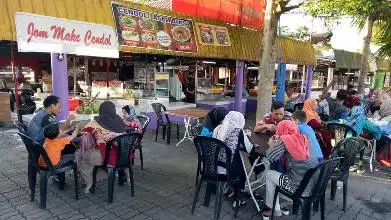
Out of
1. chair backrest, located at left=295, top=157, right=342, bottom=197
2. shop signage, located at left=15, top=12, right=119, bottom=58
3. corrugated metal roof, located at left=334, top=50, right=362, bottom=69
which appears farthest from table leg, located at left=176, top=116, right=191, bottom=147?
corrugated metal roof, located at left=334, top=50, right=362, bottom=69

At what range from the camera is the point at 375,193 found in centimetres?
507

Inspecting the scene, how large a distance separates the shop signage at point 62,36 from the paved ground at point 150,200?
2.31 m

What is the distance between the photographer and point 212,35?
9.65m

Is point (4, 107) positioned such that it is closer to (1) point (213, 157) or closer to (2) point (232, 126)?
(1) point (213, 157)

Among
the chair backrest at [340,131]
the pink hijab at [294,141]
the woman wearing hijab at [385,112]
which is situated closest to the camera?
the pink hijab at [294,141]

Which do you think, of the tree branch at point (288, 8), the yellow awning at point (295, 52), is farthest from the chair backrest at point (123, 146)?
the yellow awning at point (295, 52)

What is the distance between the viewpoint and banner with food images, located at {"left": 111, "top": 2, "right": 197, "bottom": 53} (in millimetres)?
7453

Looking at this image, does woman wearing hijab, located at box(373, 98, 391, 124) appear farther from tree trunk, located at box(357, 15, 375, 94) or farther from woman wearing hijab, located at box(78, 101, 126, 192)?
tree trunk, located at box(357, 15, 375, 94)

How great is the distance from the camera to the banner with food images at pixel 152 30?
745cm

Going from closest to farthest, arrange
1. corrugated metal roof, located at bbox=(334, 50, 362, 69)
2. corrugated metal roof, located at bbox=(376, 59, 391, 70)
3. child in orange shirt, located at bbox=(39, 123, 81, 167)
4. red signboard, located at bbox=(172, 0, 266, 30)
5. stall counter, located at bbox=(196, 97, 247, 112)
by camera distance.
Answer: child in orange shirt, located at bbox=(39, 123, 81, 167)
red signboard, located at bbox=(172, 0, 266, 30)
corrugated metal roof, located at bbox=(376, 59, 391, 70)
stall counter, located at bbox=(196, 97, 247, 112)
corrugated metal roof, located at bbox=(334, 50, 362, 69)

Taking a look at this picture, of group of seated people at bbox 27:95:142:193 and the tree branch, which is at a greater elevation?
the tree branch

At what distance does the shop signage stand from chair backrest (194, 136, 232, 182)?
13.3 ft

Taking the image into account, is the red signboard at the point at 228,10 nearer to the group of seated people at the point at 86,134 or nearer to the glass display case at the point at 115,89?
the glass display case at the point at 115,89

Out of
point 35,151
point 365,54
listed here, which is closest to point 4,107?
point 35,151
